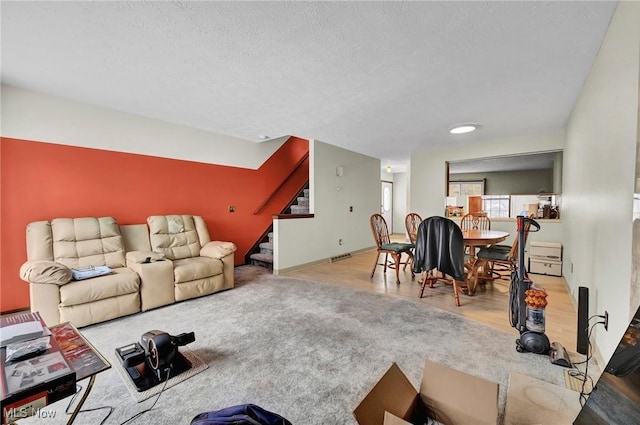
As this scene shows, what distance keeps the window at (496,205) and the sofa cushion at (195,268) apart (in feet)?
15.9

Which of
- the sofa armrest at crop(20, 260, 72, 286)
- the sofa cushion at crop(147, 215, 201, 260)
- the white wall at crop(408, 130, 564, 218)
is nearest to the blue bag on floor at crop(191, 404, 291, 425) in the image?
the sofa armrest at crop(20, 260, 72, 286)

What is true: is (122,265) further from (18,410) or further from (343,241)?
(343,241)

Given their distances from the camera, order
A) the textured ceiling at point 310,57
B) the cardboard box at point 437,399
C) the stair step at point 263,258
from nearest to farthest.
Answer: the cardboard box at point 437,399, the textured ceiling at point 310,57, the stair step at point 263,258

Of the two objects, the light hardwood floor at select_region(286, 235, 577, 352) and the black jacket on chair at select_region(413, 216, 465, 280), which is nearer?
the light hardwood floor at select_region(286, 235, 577, 352)

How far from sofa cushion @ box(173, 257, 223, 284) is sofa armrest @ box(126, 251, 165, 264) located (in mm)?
216

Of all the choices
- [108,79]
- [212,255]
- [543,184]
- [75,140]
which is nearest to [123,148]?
[75,140]

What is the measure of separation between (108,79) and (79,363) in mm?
2539

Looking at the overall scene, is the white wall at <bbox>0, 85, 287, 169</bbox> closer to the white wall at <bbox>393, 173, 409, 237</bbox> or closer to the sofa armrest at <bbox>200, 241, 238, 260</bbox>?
the sofa armrest at <bbox>200, 241, 238, 260</bbox>

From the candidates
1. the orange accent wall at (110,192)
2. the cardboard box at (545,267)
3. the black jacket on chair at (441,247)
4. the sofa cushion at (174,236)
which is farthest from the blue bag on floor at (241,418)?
the cardboard box at (545,267)

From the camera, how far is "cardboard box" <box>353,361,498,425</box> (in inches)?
43.5

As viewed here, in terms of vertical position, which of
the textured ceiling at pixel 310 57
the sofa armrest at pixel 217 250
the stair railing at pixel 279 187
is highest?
the textured ceiling at pixel 310 57

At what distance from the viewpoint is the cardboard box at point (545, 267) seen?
391 centimetres

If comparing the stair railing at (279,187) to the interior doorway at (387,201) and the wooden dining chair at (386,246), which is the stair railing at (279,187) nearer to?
the wooden dining chair at (386,246)

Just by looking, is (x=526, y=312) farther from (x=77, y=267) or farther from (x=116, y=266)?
(x=77, y=267)
